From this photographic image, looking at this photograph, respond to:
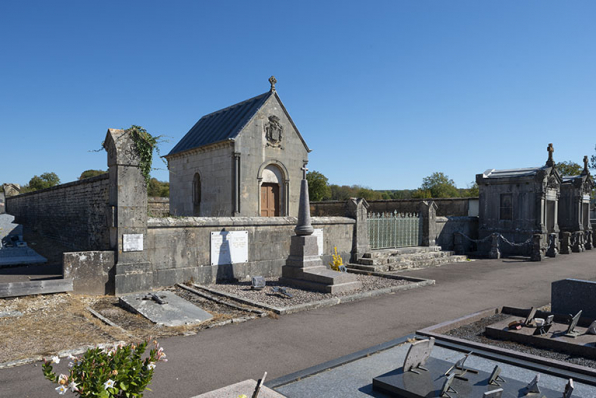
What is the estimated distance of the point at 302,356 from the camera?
5629 mm

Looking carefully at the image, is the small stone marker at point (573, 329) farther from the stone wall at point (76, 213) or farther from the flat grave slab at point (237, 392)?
the stone wall at point (76, 213)

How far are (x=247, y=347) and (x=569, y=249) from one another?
64.3 feet

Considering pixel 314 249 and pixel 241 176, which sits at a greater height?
pixel 241 176

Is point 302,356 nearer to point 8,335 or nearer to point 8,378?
point 8,378

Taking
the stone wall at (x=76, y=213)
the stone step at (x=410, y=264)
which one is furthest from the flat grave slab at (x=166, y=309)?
the stone step at (x=410, y=264)

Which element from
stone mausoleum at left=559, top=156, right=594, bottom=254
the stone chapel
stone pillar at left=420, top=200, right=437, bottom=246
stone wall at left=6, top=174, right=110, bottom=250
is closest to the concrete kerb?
stone wall at left=6, top=174, right=110, bottom=250

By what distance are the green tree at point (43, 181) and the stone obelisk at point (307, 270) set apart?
4070 centimetres

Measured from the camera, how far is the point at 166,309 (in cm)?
781

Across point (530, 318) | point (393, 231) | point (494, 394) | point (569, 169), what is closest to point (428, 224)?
point (393, 231)

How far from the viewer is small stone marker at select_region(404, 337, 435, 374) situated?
4555 millimetres

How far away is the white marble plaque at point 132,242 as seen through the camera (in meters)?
9.39

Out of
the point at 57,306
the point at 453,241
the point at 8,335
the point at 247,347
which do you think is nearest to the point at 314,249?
the point at 247,347

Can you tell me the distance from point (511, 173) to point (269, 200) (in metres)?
11.5

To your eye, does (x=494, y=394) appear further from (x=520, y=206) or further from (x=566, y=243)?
(x=566, y=243)
